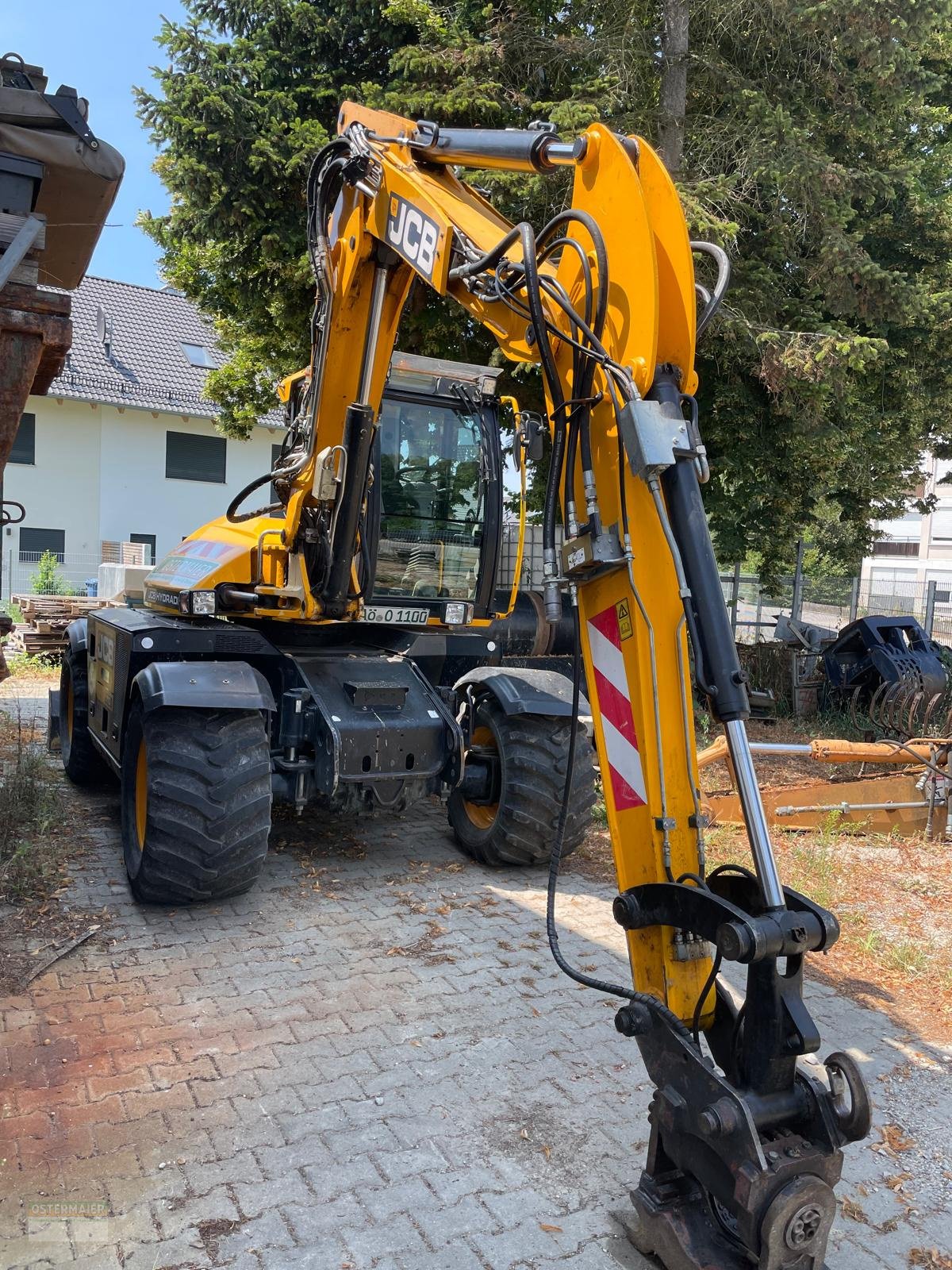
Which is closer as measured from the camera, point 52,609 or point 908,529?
point 52,609

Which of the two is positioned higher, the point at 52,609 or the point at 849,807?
the point at 52,609

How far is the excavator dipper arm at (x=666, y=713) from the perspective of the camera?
239 centimetres

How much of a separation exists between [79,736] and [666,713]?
577cm

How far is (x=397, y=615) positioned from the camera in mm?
5754

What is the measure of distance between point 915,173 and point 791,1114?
10.7m

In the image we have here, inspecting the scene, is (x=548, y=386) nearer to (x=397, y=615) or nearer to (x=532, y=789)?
(x=397, y=615)

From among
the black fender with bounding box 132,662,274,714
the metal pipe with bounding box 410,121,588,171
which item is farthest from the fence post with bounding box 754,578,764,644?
the metal pipe with bounding box 410,121,588,171

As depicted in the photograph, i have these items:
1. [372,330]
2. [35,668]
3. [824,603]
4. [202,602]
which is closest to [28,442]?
[35,668]

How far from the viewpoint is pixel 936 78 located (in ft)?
35.3

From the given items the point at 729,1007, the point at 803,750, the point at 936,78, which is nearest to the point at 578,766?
the point at 803,750

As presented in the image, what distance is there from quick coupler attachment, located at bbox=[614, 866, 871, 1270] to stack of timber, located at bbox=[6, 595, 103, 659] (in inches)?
515

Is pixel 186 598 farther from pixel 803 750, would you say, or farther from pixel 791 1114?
pixel 791 1114

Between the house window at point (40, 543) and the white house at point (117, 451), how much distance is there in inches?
0.7

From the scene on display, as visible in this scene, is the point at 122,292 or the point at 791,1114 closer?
the point at 791,1114
